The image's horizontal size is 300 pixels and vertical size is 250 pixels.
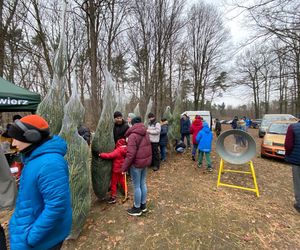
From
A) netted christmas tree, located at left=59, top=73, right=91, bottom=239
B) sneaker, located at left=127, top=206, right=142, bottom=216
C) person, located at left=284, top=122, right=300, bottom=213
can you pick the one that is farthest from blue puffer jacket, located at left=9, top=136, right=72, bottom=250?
person, located at left=284, top=122, right=300, bottom=213

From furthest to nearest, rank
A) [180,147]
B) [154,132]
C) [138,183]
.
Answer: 1. [180,147]
2. [154,132]
3. [138,183]

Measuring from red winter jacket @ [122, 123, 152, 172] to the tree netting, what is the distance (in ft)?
1.93

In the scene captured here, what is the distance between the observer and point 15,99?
10.7ft

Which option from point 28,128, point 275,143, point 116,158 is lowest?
point 275,143

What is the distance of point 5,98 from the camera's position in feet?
10.3

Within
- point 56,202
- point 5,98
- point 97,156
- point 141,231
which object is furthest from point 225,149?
point 5,98

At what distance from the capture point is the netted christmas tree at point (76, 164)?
2.51 m

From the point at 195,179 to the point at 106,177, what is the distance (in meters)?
2.96

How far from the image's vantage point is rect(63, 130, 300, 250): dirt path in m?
2.61

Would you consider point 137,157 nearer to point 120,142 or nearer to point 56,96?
point 120,142

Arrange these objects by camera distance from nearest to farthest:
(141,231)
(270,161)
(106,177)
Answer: (141,231), (106,177), (270,161)

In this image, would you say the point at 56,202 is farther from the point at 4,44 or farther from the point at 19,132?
the point at 4,44

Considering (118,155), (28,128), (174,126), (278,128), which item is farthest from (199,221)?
(278,128)

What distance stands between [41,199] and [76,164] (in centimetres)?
135
